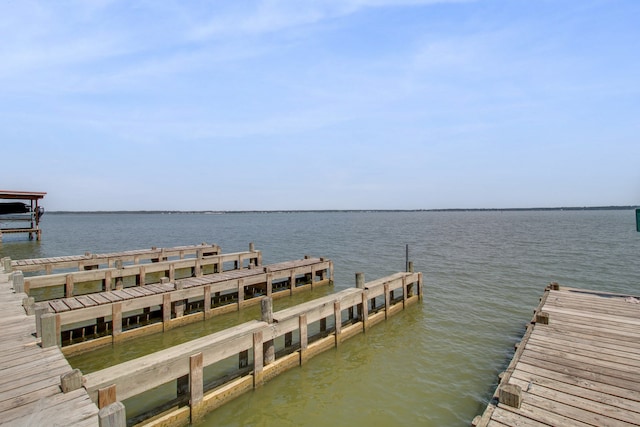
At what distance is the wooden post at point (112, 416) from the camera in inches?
169

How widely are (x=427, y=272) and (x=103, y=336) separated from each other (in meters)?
19.9

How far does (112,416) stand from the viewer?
14.2ft

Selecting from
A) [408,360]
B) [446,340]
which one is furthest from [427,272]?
[408,360]

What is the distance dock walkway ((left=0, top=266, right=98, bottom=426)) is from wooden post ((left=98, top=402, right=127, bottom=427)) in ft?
2.85

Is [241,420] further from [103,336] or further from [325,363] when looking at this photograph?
[103,336]

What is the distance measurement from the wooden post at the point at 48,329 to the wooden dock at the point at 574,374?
8761 mm

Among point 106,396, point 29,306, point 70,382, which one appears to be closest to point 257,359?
point 106,396

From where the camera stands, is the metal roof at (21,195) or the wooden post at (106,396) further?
the metal roof at (21,195)

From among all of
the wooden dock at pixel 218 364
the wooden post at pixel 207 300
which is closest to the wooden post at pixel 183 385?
the wooden dock at pixel 218 364

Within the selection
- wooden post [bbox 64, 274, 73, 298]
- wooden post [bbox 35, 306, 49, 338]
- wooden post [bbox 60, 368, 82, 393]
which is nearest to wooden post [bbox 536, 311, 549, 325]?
wooden post [bbox 60, 368, 82, 393]

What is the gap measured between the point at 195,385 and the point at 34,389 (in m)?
2.79

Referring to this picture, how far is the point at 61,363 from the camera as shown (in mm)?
6941

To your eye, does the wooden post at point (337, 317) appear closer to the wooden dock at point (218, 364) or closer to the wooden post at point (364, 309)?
the wooden dock at point (218, 364)

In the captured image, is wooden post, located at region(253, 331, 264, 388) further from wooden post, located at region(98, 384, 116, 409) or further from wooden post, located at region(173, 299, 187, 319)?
wooden post, located at region(173, 299, 187, 319)
